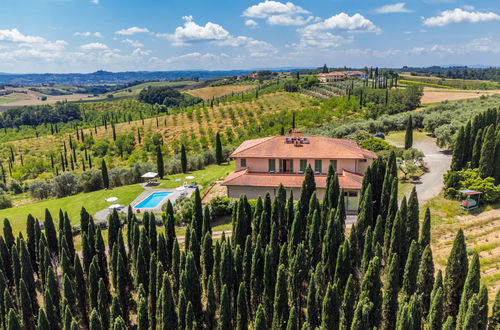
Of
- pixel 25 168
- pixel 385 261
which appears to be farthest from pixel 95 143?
pixel 385 261

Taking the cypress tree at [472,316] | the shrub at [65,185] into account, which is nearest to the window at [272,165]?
the cypress tree at [472,316]

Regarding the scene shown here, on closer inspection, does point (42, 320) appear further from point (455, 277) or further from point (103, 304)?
point (455, 277)

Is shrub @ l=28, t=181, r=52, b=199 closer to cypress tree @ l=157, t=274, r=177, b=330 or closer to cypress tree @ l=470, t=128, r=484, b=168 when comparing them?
cypress tree @ l=157, t=274, r=177, b=330

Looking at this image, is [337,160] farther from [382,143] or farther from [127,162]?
[127,162]

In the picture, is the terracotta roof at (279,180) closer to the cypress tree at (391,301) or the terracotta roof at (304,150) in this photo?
the terracotta roof at (304,150)

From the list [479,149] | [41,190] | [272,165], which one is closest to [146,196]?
[272,165]

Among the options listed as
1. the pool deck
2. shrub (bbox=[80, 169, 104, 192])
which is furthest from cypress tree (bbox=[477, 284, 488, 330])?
shrub (bbox=[80, 169, 104, 192])

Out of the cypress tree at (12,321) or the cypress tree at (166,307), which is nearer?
the cypress tree at (12,321)
